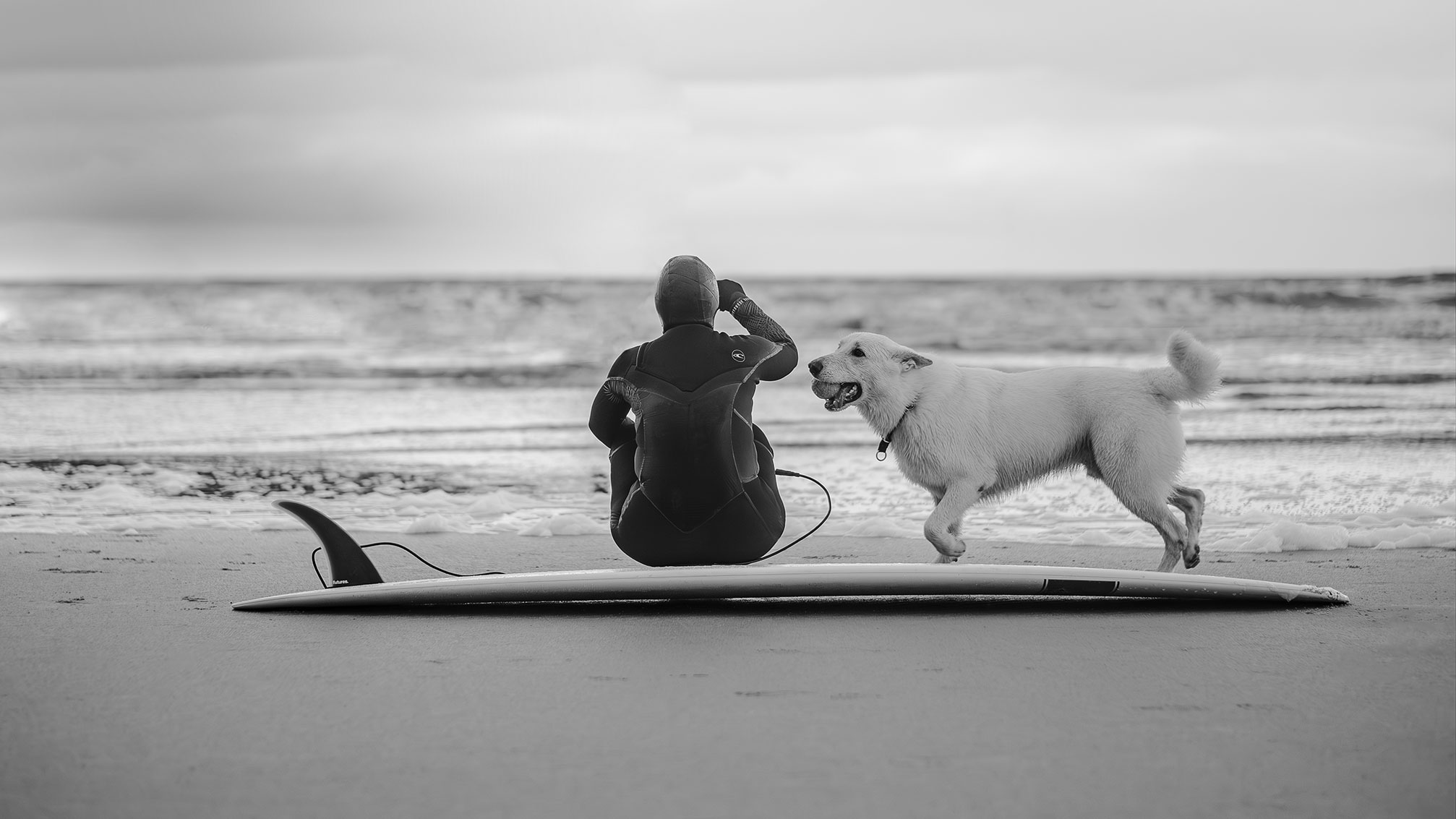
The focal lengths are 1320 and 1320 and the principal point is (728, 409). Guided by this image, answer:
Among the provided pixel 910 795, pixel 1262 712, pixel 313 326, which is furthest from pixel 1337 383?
pixel 313 326

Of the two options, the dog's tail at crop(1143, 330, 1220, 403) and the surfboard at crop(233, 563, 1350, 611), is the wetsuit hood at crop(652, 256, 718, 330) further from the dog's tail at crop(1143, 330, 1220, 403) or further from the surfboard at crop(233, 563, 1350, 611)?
the dog's tail at crop(1143, 330, 1220, 403)

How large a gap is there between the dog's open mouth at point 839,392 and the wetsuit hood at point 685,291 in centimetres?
97

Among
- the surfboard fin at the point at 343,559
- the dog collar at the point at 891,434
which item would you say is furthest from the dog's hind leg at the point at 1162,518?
the surfboard fin at the point at 343,559

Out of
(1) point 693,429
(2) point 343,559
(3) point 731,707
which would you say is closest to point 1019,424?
(1) point 693,429

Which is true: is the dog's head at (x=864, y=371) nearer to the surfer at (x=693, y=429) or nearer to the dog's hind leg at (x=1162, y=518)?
the surfer at (x=693, y=429)

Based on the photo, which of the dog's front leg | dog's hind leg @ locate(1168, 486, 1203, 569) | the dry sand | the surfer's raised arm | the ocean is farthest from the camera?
the ocean

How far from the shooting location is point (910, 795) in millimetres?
2725

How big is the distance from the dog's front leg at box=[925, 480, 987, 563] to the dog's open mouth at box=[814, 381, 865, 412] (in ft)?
1.84

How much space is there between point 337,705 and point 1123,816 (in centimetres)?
201

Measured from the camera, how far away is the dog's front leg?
5523 millimetres

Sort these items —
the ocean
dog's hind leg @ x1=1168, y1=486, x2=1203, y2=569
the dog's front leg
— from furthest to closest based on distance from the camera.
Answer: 1. the ocean
2. dog's hind leg @ x1=1168, y1=486, x2=1203, y2=569
3. the dog's front leg

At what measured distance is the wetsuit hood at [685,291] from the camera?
15.9 feet

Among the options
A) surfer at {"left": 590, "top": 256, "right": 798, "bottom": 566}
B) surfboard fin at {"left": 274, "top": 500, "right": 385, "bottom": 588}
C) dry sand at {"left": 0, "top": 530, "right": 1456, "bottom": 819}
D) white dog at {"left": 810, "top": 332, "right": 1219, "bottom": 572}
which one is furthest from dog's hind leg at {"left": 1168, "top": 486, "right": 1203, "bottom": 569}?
surfboard fin at {"left": 274, "top": 500, "right": 385, "bottom": 588}

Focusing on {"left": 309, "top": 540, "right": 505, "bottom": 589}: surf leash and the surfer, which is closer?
the surfer
